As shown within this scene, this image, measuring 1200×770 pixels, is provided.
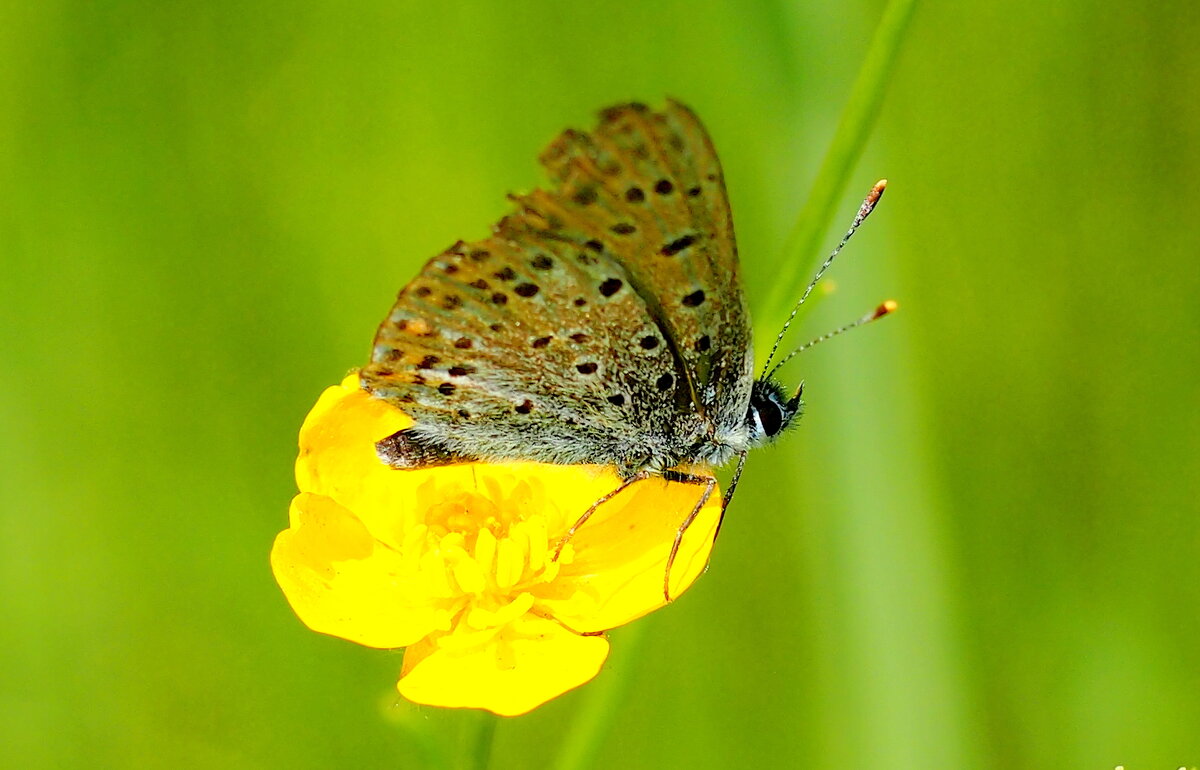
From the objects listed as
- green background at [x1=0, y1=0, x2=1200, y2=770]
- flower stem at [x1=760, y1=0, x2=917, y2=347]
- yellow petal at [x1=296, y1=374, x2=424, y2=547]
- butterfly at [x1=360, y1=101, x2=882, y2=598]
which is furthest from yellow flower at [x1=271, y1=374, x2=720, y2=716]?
green background at [x1=0, y1=0, x2=1200, y2=770]

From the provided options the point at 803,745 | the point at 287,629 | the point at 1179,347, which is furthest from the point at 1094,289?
the point at 287,629

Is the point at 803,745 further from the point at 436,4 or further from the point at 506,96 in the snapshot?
the point at 436,4

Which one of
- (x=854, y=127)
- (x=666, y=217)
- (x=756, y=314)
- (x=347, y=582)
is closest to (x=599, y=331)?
(x=666, y=217)

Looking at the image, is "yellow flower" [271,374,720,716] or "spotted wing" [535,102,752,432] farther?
"yellow flower" [271,374,720,716]

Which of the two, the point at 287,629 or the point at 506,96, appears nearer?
the point at 287,629

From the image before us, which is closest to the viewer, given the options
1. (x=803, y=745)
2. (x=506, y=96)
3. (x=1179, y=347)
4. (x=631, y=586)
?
(x=631, y=586)

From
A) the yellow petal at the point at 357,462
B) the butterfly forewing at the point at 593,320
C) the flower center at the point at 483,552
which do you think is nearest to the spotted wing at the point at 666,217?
the butterfly forewing at the point at 593,320

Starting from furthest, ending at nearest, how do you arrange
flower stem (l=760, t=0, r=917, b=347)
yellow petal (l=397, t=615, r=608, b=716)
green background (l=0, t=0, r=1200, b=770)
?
green background (l=0, t=0, r=1200, b=770), flower stem (l=760, t=0, r=917, b=347), yellow petal (l=397, t=615, r=608, b=716)

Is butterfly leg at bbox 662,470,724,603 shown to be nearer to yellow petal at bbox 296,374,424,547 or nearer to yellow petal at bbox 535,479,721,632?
yellow petal at bbox 535,479,721,632
